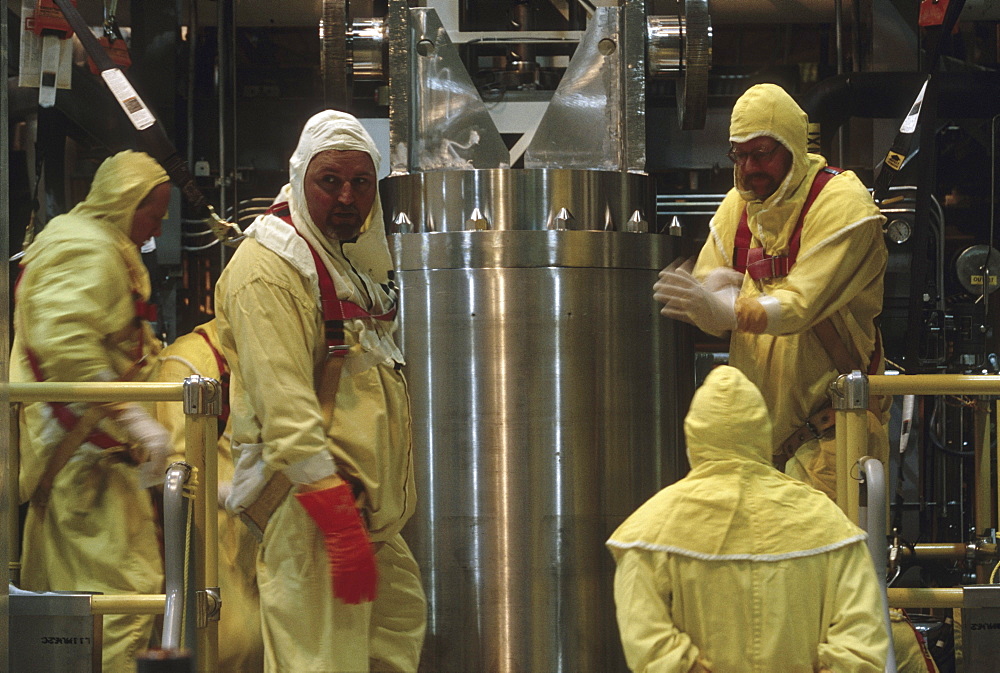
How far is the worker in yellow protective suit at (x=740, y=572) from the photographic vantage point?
9.46ft

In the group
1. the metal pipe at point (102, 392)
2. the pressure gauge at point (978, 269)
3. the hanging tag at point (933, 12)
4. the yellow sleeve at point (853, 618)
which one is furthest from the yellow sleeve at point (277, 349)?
the pressure gauge at point (978, 269)

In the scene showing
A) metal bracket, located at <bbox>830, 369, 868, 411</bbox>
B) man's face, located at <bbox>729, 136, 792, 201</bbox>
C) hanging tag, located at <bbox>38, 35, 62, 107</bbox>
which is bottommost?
metal bracket, located at <bbox>830, 369, 868, 411</bbox>

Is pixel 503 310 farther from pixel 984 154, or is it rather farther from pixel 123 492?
pixel 984 154

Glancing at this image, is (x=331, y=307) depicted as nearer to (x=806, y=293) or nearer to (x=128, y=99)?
(x=806, y=293)

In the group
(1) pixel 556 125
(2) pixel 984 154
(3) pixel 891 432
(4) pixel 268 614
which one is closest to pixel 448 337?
(1) pixel 556 125

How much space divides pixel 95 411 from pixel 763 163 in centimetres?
232

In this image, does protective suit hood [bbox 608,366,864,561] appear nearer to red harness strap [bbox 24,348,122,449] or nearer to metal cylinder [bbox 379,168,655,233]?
metal cylinder [bbox 379,168,655,233]

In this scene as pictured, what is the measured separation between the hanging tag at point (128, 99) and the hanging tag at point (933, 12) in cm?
325

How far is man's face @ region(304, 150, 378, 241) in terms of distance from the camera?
3.62 m

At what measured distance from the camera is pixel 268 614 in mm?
3525

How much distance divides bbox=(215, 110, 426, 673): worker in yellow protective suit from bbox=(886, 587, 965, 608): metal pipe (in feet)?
4.39

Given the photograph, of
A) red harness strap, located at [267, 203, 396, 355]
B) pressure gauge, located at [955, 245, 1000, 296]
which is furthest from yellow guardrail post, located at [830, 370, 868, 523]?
pressure gauge, located at [955, 245, 1000, 296]

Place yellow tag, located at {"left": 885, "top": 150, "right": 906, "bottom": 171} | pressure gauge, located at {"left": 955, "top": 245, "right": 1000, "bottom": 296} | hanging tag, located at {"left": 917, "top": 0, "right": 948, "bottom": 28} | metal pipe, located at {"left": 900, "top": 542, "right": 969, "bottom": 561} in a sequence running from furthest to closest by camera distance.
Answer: pressure gauge, located at {"left": 955, "top": 245, "right": 1000, "bottom": 296}, hanging tag, located at {"left": 917, "top": 0, "right": 948, "bottom": 28}, yellow tag, located at {"left": 885, "top": 150, "right": 906, "bottom": 171}, metal pipe, located at {"left": 900, "top": 542, "right": 969, "bottom": 561}

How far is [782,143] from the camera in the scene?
13.8 ft
